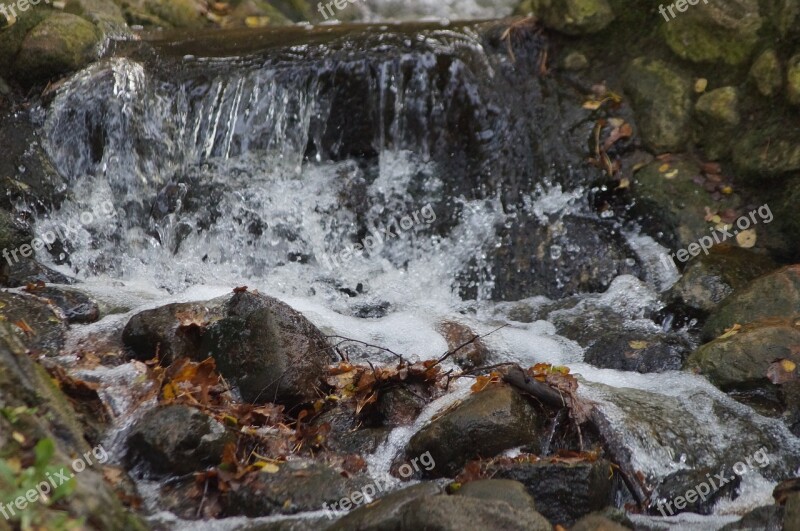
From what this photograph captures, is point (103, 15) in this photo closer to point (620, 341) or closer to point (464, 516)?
point (620, 341)

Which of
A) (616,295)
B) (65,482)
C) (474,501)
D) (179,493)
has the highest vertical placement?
(65,482)

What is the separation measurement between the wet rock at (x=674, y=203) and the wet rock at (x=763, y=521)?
116 inches

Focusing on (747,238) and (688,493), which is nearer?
(688,493)

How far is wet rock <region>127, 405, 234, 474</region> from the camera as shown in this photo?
3.28 metres

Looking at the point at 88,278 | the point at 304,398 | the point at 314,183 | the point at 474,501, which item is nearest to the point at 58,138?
the point at 88,278

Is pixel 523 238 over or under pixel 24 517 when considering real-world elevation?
under

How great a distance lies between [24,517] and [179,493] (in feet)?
4.01

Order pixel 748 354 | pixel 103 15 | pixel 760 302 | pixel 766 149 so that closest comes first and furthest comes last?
pixel 748 354, pixel 760 302, pixel 766 149, pixel 103 15

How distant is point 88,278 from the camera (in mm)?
5793

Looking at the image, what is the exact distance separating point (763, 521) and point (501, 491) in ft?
3.54

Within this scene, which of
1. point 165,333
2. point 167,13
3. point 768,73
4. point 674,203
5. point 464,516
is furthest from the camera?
point 167,13

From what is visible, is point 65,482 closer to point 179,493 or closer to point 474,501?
point 179,493

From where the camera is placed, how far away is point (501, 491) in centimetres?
289

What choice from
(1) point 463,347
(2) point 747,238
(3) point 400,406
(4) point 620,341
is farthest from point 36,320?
(2) point 747,238
